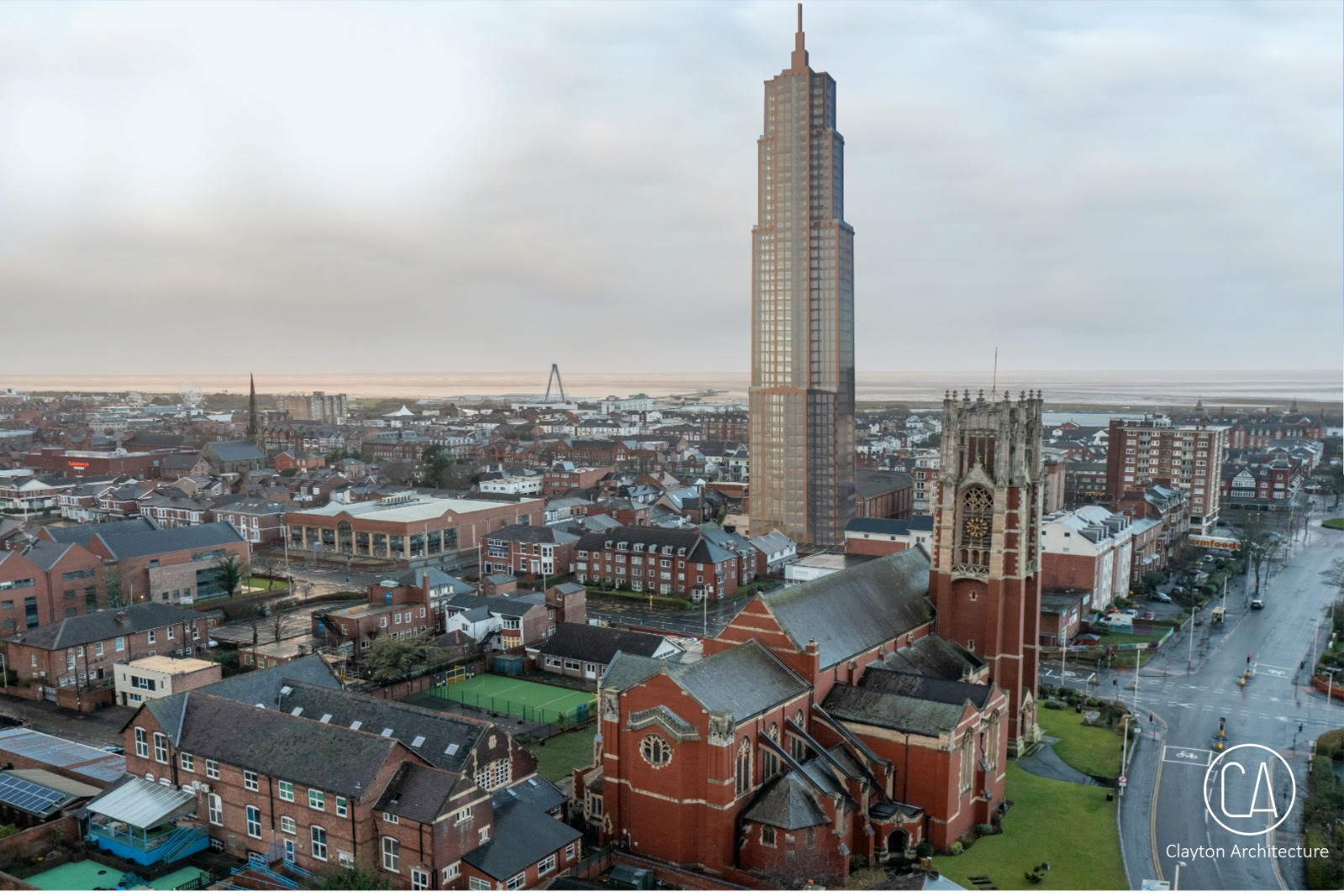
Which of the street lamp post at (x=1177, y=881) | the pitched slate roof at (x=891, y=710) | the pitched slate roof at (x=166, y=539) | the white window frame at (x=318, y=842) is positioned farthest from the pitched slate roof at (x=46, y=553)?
the street lamp post at (x=1177, y=881)

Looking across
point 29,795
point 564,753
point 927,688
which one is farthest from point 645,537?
point 29,795

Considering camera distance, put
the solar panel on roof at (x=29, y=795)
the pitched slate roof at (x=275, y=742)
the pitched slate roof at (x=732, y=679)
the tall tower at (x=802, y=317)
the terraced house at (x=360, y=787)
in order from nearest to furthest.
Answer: the terraced house at (x=360, y=787), the pitched slate roof at (x=275, y=742), the pitched slate roof at (x=732, y=679), the solar panel on roof at (x=29, y=795), the tall tower at (x=802, y=317)

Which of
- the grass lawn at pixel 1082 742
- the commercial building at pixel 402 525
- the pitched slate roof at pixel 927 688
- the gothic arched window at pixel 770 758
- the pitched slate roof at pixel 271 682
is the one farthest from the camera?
the commercial building at pixel 402 525

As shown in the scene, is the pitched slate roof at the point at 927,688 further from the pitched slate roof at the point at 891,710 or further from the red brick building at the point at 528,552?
the red brick building at the point at 528,552

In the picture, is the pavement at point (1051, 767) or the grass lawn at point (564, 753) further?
the grass lawn at point (564, 753)

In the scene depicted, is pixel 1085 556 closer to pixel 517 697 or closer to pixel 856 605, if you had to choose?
pixel 856 605

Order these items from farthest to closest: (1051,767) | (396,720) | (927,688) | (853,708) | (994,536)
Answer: (994,536) < (1051,767) < (927,688) < (853,708) < (396,720)

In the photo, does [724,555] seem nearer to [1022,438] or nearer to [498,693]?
[498,693]
